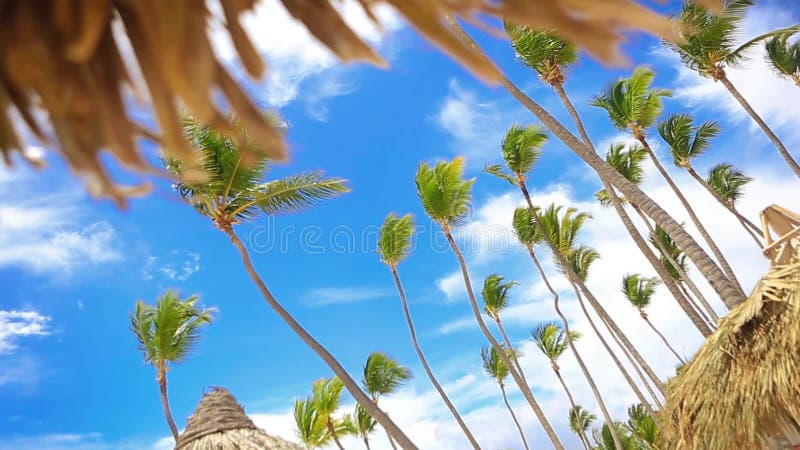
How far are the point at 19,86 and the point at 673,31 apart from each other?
0.99 m

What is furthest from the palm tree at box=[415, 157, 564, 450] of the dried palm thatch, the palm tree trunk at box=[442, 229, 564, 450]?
the dried palm thatch

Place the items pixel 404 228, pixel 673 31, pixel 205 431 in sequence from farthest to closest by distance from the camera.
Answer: pixel 404 228 < pixel 205 431 < pixel 673 31

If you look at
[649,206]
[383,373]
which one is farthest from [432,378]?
[649,206]

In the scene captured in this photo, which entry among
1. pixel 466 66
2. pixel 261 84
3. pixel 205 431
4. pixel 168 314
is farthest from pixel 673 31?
pixel 168 314

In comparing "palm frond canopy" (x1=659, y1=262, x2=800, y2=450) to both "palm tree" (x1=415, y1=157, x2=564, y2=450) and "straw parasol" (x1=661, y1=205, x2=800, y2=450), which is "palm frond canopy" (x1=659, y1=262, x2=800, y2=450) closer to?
"straw parasol" (x1=661, y1=205, x2=800, y2=450)

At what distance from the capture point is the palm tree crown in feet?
47.2

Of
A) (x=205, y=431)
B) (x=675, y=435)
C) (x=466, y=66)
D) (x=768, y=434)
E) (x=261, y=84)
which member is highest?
(x=205, y=431)

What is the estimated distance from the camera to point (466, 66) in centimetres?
79

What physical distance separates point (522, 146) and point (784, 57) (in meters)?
8.68

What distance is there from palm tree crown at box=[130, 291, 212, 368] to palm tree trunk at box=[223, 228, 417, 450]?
17.5 ft

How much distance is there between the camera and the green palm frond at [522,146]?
16875 millimetres

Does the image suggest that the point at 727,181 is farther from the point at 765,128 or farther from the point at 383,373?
the point at 383,373

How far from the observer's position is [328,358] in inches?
363

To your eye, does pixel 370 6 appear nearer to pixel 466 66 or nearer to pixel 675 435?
A: pixel 466 66
